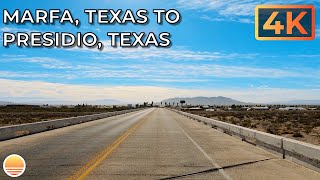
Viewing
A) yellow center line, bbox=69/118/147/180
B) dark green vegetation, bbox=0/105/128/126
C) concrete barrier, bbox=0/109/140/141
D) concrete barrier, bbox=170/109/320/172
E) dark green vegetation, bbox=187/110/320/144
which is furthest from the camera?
dark green vegetation, bbox=0/105/128/126

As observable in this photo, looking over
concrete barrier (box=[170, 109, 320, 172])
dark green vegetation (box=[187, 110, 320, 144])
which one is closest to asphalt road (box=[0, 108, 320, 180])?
concrete barrier (box=[170, 109, 320, 172])

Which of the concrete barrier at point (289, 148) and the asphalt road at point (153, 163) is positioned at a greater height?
the concrete barrier at point (289, 148)

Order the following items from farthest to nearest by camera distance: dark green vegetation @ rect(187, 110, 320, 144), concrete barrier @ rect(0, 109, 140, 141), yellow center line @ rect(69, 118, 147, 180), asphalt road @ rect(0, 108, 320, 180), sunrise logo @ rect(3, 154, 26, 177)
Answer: dark green vegetation @ rect(187, 110, 320, 144)
concrete barrier @ rect(0, 109, 140, 141)
asphalt road @ rect(0, 108, 320, 180)
yellow center line @ rect(69, 118, 147, 180)
sunrise logo @ rect(3, 154, 26, 177)

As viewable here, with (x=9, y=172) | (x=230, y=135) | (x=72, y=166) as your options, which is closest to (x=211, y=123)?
(x=230, y=135)

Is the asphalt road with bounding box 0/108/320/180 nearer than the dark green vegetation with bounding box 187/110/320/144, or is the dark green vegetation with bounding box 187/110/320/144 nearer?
the asphalt road with bounding box 0/108/320/180

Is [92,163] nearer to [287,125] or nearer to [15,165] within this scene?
[15,165]

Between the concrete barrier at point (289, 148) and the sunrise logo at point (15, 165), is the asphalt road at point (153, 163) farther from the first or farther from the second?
the sunrise logo at point (15, 165)

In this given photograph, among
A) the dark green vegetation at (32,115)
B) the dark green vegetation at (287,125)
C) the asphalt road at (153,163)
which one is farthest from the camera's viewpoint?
the dark green vegetation at (32,115)

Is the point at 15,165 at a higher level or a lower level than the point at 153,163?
higher

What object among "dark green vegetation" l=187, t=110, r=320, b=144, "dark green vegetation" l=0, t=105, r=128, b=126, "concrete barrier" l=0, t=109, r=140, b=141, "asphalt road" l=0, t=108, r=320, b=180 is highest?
"concrete barrier" l=0, t=109, r=140, b=141

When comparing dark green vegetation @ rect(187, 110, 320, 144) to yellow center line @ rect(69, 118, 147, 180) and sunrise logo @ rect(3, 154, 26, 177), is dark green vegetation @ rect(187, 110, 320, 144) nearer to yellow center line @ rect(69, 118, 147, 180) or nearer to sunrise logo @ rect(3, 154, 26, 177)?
yellow center line @ rect(69, 118, 147, 180)

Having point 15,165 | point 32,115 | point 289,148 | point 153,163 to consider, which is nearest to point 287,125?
point 289,148

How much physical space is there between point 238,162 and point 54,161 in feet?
19.2

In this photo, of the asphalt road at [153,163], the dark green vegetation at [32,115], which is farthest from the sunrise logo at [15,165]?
the dark green vegetation at [32,115]
